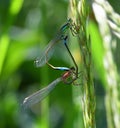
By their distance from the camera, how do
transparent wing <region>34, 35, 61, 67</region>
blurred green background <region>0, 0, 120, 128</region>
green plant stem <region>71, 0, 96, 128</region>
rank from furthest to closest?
1. blurred green background <region>0, 0, 120, 128</region>
2. transparent wing <region>34, 35, 61, 67</region>
3. green plant stem <region>71, 0, 96, 128</region>

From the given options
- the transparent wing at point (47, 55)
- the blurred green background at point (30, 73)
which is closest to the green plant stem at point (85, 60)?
the transparent wing at point (47, 55)

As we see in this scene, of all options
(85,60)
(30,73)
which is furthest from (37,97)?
(30,73)

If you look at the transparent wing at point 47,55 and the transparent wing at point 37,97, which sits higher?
the transparent wing at point 47,55

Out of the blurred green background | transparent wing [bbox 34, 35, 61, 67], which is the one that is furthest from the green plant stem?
the blurred green background

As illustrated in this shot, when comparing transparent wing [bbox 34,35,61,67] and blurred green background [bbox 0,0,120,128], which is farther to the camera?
blurred green background [bbox 0,0,120,128]

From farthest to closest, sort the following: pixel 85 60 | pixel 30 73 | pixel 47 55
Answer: pixel 30 73 < pixel 47 55 < pixel 85 60

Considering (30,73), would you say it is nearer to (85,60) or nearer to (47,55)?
(47,55)

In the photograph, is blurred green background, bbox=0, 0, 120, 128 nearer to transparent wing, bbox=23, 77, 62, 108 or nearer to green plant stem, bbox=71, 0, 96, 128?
transparent wing, bbox=23, 77, 62, 108

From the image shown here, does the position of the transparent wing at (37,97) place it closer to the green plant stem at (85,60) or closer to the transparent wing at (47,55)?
the transparent wing at (47,55)
